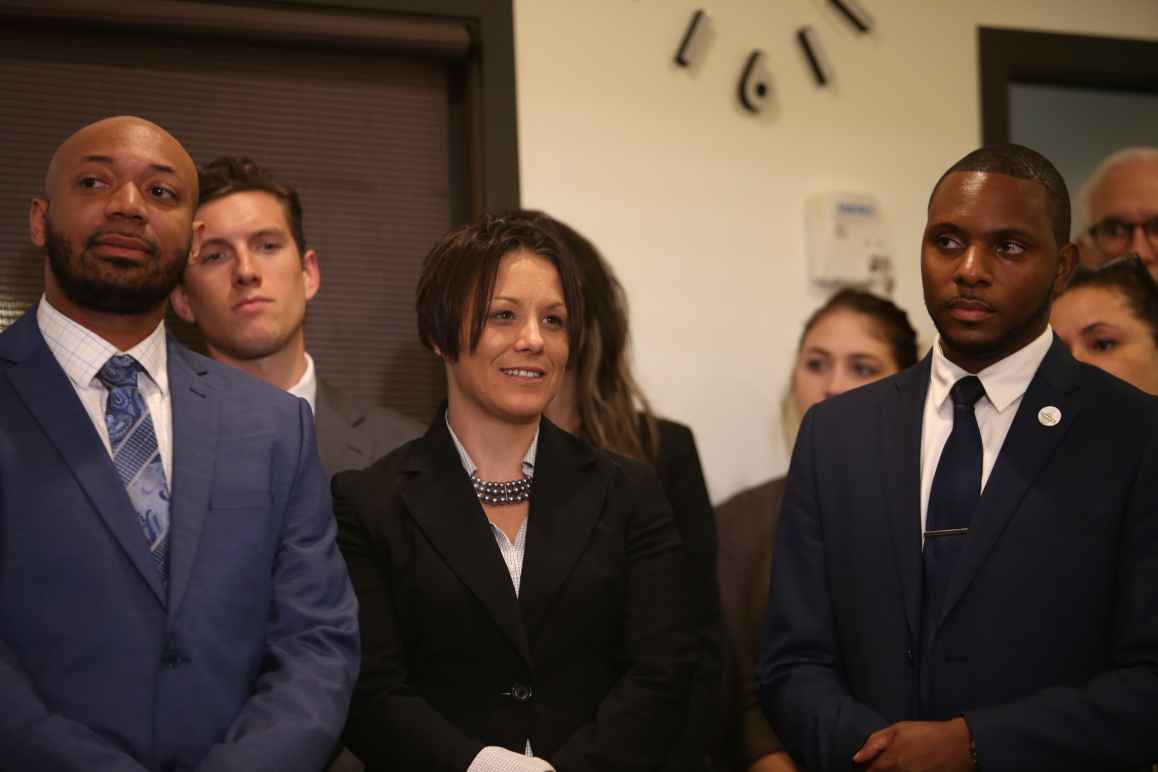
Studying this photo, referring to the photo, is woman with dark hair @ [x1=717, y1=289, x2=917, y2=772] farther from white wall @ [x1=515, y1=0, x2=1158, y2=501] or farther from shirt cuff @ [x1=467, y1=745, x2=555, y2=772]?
shirt cuff @ [x1=467, y1=745, x2=555, y2=772]

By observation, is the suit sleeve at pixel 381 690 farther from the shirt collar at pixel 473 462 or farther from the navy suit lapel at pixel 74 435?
the navy suit lapel at pixel 74 435

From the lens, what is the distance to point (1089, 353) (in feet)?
9.97

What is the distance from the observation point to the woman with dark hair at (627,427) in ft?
10.3

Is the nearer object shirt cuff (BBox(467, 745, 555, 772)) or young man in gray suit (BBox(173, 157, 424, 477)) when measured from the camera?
shirt cuff (BBox(467, 745, 555, 772))

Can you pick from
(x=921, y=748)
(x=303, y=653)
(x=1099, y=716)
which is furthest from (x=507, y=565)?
(x=1099, y=716)

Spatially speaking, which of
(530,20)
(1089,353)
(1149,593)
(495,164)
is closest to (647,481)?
(1149,593)

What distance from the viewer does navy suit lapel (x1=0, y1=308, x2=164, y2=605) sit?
7.07 ft

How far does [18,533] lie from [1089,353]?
2186mm

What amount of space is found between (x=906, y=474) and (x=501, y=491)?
713mm

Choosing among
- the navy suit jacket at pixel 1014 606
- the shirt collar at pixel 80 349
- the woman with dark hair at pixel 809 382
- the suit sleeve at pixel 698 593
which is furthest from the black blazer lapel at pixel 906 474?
the shirt collar at pixel 80 349

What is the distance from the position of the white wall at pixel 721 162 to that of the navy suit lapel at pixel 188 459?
Answer: 1606 mm

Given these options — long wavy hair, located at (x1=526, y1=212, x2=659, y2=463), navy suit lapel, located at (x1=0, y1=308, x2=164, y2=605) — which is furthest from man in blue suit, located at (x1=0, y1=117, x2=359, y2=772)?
long wavy hair, located at (x1=526, y1=212, x2=659, y2=463)

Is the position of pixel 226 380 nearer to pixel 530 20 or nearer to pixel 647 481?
pixel 647 481

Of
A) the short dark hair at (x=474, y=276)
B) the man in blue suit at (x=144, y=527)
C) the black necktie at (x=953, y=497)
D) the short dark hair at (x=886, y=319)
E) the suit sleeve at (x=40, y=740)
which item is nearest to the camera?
the suit sleeve at (x=40, y=740)
